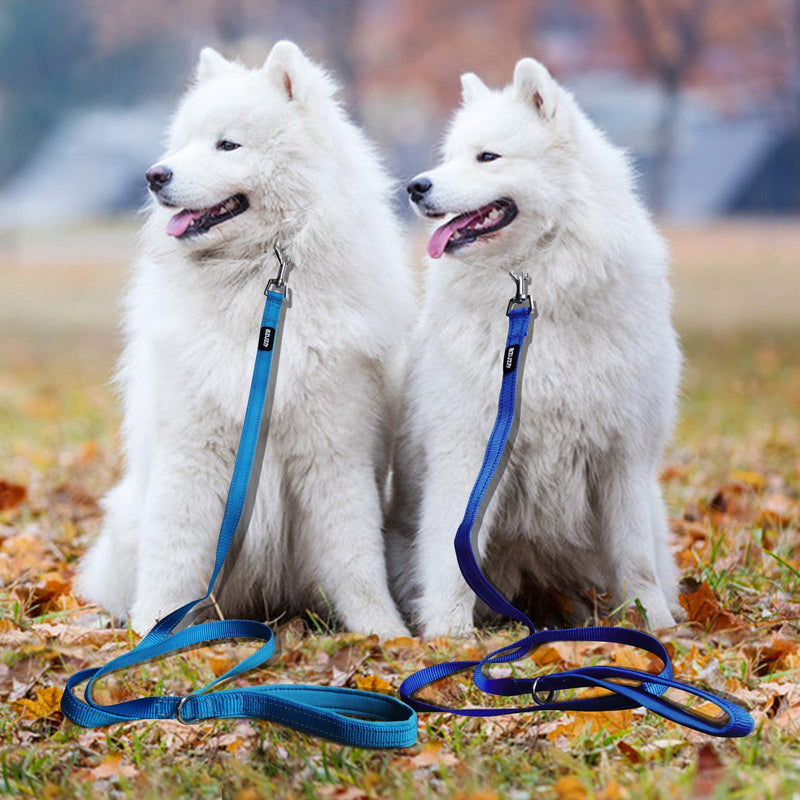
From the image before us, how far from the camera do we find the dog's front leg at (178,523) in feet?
10.8

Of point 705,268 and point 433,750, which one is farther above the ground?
point 705,268

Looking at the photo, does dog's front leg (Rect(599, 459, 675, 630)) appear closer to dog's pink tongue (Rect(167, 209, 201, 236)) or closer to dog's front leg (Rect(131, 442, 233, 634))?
dog's front leg (Rect(131, 442, 233, 634))

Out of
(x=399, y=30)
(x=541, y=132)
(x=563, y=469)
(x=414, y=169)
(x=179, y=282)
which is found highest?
(x=399, y=30)

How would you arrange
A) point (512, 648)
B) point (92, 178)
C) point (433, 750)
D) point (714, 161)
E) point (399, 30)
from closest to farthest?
point (433, 750)
point (512, 648)
point (399, 30)
point (714, 161)
point (92, 178)

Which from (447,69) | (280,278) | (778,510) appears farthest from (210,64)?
(447,69)

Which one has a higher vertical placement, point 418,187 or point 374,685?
point 418,187

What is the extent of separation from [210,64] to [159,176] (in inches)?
24.3

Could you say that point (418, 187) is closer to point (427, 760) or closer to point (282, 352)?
point (282, 352)

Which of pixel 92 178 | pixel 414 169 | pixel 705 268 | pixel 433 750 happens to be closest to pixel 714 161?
pixel 705 268

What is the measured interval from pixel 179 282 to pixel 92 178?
20.4 meters

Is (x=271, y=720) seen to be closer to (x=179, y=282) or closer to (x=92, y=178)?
(x=179, y=282)

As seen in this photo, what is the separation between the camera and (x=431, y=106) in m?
17.9

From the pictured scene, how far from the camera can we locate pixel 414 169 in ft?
65.7

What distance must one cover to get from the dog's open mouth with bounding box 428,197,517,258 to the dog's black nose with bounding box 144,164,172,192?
2.65 ft
